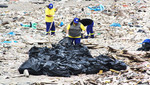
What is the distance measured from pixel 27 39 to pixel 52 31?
4.67 feet

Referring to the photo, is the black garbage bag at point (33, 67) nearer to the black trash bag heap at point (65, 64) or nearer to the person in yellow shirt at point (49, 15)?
the black trash bag heap at point (65, 64)

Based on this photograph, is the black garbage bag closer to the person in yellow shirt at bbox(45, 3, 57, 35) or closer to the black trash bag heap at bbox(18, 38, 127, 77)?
the black trash bag heap at bbox(18, 38, 127, 77)

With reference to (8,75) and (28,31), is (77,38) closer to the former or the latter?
(8,75)

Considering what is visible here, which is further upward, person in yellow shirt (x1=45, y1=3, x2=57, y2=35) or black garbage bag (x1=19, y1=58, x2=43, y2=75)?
person in yellow shirt (x1=45, y1=3, x2=57, y2=35)

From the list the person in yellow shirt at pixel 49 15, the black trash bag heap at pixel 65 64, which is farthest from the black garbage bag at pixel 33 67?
the person in yellow shirt at pixel 49 15

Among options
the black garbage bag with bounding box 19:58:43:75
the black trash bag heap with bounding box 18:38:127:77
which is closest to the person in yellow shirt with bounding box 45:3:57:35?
the black trash bag heap with bounding box 18:38:127:77

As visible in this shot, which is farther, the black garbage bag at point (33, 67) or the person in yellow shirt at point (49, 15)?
the person in yellow shirt at point (49, 15)

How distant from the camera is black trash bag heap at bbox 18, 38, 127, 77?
6352 millimetres

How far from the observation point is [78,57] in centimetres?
710

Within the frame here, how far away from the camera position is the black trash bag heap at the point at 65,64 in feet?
20.8

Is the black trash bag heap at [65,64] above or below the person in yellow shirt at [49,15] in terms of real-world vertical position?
below

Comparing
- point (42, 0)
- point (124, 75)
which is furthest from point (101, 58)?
point (42, 0)

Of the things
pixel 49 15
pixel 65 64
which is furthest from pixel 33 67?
pixel 49 15

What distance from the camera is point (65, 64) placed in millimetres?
6504
